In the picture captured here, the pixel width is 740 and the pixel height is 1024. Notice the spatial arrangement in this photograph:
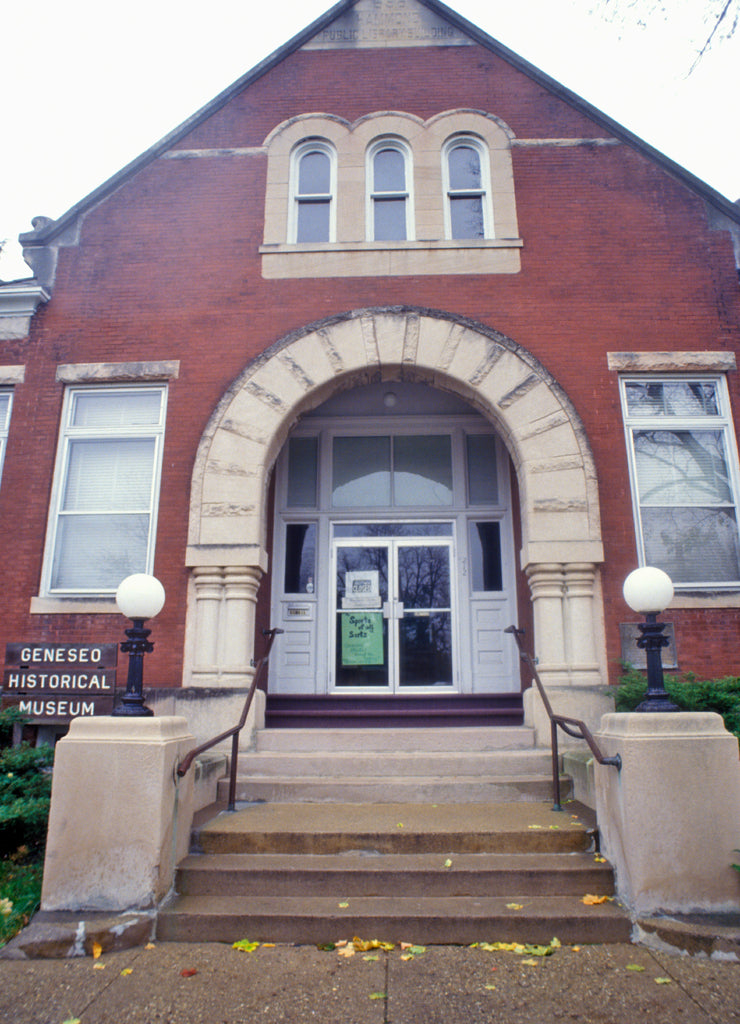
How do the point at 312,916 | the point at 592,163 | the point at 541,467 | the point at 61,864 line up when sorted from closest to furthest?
the point at 312,916 < the point at 61,864 < the point at 541,467 < the point at 592,163

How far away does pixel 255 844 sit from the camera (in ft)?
15.2

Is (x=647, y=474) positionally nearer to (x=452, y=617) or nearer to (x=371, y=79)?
(x=452, y=617)

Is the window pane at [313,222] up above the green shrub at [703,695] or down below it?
above

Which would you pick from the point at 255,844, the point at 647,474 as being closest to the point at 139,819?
the point at 255,844

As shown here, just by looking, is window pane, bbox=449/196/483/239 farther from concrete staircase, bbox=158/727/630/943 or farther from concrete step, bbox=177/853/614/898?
concrete step, bbox=177/853/614/898

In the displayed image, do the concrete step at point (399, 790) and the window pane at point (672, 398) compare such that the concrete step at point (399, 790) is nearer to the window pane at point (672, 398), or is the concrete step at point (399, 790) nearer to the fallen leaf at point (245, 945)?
the fallen leaf at point (245, 945)

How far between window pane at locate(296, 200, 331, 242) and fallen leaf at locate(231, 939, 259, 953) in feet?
24.1

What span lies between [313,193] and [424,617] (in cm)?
548

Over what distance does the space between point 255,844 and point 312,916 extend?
0.85m

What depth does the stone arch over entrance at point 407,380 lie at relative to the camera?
685 centimetres

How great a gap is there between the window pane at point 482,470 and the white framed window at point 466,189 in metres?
2.55

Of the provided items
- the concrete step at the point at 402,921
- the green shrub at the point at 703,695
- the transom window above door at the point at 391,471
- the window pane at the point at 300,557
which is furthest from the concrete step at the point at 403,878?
the transom window above door at the point at 391,471

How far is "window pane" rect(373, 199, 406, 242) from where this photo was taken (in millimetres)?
8484

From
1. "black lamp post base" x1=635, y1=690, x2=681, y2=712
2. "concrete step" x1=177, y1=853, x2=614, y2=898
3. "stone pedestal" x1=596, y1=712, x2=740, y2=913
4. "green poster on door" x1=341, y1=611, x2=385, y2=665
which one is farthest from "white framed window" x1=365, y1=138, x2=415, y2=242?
"concrete step" x1=177, y1=853, x2=614, y2=898
